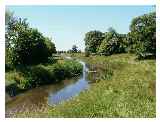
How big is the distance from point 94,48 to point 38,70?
256cm

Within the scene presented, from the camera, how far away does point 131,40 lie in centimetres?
1853

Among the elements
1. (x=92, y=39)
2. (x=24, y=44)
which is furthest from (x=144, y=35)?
(x=24, y=44)

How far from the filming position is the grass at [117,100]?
44.1ft

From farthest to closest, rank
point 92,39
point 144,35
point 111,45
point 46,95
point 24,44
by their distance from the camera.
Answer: point 111,45 < point 24,44 < point 144,35 < point 46,95 < point 92,39

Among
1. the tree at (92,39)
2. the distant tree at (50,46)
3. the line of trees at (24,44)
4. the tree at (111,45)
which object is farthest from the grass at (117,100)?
the line of trees at (24,44)

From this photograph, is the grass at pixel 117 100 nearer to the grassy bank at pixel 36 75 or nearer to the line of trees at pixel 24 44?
the grassy bank at pixel 36 75

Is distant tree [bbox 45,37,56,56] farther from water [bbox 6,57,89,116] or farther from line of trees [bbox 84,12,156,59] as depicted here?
water [bbox 6,57,89,116]

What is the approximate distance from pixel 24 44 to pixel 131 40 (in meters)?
4.54

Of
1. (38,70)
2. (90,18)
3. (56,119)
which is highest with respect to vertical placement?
(90,18)

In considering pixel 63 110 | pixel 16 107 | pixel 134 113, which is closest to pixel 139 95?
pixel 134 113

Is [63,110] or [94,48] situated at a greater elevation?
[94,48]

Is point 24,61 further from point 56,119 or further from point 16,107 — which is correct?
point 56,119

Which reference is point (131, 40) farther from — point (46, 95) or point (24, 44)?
point (24, 44)
